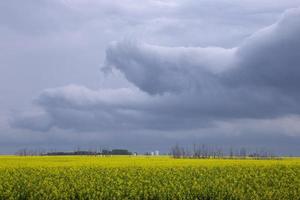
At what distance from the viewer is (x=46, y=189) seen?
28.2 meters

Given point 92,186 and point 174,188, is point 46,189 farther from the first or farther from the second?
point 174,188

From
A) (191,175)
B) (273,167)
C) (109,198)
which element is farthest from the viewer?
(273,167)

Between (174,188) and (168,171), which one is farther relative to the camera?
(168,171)

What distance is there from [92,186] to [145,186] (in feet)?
9.28

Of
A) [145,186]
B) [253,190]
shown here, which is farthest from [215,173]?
→ [145,186]

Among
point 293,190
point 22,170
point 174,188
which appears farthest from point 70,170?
point 293,190

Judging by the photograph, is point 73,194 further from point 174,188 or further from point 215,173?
point 215,173

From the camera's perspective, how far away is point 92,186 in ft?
94.5

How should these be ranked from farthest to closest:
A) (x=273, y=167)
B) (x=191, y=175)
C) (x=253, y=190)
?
(x=273, y=167) → (x=191, y=175) → (x=253, y=190)

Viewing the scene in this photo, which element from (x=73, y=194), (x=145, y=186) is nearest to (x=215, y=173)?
(x=145, y=186)

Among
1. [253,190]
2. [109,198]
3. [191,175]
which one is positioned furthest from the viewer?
[191,175]

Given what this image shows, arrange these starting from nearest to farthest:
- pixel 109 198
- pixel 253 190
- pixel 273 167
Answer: pixel 109 198, pixel 253 190, pixel 273 167

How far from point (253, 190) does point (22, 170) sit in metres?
14.5

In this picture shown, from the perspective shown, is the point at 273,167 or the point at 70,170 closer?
the point at 70,170
